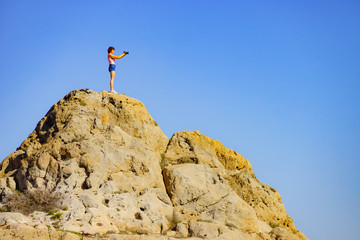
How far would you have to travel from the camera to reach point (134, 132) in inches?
823

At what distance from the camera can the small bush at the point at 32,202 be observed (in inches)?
640

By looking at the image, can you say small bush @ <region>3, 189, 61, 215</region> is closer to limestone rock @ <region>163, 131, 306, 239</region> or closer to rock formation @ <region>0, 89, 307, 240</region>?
rock formation @ <region>0, 89, 307, 240</region>

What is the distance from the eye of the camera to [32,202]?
1667 cm

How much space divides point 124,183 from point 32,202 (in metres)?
3.52

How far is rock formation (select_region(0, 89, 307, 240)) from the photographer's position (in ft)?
52.8

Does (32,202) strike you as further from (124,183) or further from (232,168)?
(232,168)

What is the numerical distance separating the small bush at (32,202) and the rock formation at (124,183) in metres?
0.05

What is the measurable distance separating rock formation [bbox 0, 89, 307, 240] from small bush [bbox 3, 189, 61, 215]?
2.1 inches

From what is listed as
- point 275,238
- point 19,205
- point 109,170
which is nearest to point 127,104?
point 109,170

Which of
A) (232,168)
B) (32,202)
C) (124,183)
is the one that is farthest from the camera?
(232,168)

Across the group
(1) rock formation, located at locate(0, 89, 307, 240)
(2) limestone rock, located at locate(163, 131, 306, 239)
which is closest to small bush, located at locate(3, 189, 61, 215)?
(1) rock formation, located at locate(0, 89, 307, 240)

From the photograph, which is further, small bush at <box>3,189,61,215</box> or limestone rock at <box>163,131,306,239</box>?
limestone rock at <box>163,131,306,239</box>

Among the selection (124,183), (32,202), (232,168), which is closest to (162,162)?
(124,183)

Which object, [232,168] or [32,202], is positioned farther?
[232,168]
